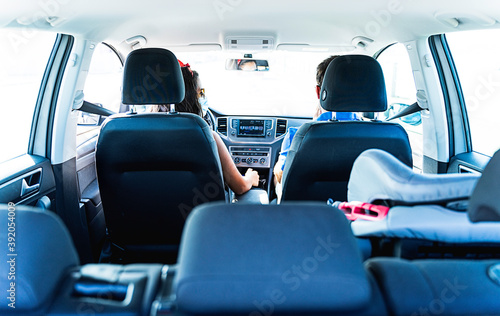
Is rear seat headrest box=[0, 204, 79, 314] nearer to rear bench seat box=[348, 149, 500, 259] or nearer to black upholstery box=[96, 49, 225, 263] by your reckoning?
rear bench seat box=[348, 149, 500, 259]

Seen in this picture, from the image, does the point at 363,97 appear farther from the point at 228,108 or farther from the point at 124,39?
the point at 228,108

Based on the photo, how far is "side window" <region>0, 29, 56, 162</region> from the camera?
247 centimetres

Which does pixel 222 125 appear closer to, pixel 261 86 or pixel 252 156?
pixel 252 156

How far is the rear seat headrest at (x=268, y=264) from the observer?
2.53 ft

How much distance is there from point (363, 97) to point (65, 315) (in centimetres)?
206

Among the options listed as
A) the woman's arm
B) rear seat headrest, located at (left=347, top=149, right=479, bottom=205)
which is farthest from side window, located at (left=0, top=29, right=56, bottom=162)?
rear seat headrest, located at (left=347, top=149, right=479, bottom=205)

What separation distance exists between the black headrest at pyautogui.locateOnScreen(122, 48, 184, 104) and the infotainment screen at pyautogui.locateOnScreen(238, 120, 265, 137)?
260 cm

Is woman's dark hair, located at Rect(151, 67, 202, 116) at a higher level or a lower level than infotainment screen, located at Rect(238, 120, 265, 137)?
higher

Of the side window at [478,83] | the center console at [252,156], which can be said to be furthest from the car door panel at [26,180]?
the side window at [478,83]

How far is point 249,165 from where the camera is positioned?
5055 millimetres

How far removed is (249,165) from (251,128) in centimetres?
47

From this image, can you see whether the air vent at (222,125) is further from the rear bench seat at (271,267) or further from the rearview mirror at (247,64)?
the rear bench seat at (271,267)

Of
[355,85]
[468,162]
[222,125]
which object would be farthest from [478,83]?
[222,125]

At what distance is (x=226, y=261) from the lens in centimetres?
80
